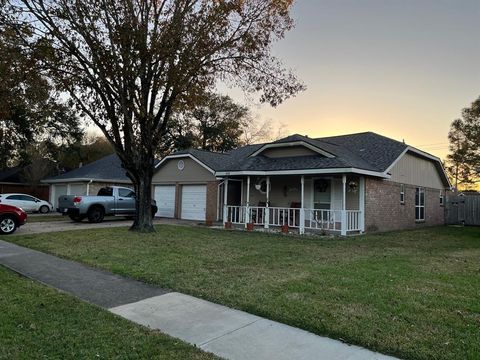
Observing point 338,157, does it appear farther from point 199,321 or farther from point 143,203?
point 199,321

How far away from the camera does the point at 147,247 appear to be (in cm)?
1038

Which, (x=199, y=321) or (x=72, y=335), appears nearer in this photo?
(x=72, y=335)

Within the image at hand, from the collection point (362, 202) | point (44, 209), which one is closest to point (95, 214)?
point (44, 209)

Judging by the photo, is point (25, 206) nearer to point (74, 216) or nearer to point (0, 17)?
point (74, 216)

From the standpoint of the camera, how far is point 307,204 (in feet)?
55.7

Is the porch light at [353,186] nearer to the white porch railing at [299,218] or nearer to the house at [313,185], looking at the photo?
the house at [313,185]

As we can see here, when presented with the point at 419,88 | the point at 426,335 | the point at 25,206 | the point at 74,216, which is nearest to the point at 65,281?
the point at 426,335

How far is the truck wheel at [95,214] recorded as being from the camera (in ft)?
59.5

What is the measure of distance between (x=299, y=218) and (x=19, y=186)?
93.9 feet

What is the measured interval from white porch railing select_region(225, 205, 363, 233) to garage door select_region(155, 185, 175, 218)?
5.36 meters

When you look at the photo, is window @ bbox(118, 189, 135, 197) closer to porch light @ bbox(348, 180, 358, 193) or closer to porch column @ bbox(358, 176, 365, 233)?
porch light @ bbox(348, 180, 358, 193)

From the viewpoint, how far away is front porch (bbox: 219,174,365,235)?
15166 mm

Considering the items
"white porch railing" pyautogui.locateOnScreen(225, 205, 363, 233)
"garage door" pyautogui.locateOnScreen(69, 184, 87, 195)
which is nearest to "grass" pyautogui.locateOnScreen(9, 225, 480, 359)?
"white porch railing" pyautogui.locateOnScreen(225, 205, 363, 233)

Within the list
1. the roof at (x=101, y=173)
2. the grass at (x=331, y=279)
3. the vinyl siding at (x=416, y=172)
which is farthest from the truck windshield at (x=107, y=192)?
the vinyl siding at (x=416, y=172)
